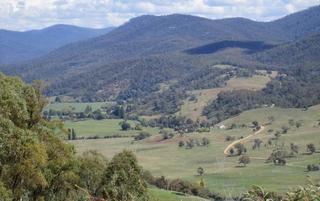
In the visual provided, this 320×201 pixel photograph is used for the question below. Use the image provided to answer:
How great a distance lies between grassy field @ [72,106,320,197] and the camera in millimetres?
100125

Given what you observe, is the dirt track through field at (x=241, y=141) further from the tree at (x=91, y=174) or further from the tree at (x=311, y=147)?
the tree at (x=91, y=174)

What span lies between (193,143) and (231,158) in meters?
19.5

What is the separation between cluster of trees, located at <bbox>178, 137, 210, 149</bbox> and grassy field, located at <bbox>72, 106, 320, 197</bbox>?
176cm

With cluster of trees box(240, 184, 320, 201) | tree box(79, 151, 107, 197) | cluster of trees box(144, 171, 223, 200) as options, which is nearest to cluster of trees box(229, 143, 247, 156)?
cluster of trees box(144, 171, 223, 200)

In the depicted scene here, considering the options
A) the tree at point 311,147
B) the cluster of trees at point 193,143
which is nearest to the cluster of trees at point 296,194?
the tree at point 311,147

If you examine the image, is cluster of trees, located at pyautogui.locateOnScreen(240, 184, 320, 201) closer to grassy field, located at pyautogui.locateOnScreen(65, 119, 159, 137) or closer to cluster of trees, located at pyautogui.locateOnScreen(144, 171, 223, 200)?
cluster of trees, located at pyautogui.locateOnScreen(144, 171, 223, 200)

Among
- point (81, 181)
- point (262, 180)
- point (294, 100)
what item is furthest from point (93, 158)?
point (294, 100)

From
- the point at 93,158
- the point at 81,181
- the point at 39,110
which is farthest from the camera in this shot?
the point at 93,158

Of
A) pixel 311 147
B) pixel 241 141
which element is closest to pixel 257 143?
pixel 241 141

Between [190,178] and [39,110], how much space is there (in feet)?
258

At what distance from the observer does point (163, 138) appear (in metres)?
154

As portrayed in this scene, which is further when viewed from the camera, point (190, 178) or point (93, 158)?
point (190, 178)

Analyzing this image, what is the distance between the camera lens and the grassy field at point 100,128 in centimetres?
16800

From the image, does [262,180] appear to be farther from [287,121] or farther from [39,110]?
[39,110]
